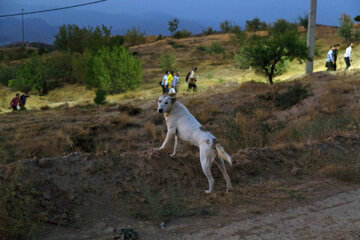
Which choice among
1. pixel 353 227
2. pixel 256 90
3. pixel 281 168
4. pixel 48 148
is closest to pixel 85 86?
pixel 256 90

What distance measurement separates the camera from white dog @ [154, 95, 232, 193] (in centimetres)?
580

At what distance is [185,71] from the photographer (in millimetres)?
38719

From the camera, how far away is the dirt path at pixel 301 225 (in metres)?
4.81

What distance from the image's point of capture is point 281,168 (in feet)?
25.2

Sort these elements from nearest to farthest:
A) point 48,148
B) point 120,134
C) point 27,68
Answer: point 48,148, point 120,134, point 27,68

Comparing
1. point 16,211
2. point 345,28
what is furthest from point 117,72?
point 345,28

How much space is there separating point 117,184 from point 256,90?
46.2 feet

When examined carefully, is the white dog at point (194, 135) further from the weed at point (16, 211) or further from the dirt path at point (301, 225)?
the weed at point (16, 211)

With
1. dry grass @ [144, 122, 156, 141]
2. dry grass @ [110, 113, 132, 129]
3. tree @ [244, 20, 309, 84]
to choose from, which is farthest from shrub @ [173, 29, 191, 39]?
dry grass @ [144, 122, 156, 141]

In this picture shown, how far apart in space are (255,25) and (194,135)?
6304 cm

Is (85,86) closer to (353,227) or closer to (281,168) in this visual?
(281,168)

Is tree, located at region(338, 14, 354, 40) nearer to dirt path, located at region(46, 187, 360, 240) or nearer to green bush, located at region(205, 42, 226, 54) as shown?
green bush, located at region(205, 42, 226, 54)

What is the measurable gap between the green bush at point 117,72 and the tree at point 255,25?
126 feet

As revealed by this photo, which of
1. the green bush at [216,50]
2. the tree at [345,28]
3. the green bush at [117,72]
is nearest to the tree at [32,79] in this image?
the green bush at [117,72]
